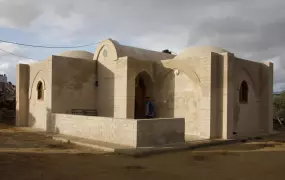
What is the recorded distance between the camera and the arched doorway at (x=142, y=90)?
1442cm

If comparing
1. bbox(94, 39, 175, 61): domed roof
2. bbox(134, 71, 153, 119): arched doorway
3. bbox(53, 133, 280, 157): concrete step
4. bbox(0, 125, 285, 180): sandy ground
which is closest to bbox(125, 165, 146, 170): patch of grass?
bbox(0, 125, 285, 180): sandy ground

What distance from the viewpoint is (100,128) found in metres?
10.3

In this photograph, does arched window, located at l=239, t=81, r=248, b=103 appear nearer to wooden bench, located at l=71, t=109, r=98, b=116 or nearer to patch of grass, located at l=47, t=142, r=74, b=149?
wooden bench, located at l=71, t=109, r=98, b=116

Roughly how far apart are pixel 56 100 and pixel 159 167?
8.17 m

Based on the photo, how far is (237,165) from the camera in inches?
296

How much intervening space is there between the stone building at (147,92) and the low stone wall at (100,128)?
1.4 inches

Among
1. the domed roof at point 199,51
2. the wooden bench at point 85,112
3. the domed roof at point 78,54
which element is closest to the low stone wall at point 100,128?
the wooden bench at point 85,112

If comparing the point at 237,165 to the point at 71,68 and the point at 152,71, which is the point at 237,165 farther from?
the point at 71,68

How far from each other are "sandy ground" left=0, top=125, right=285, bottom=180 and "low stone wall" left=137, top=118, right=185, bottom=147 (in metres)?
0.86

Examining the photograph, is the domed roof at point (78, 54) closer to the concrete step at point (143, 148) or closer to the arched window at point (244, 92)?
the concrete step at point (143, 148)

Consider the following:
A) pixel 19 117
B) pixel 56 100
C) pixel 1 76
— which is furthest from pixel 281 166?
pixel 1 76

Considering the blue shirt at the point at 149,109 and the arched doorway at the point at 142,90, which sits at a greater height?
the arched doorway at the point at 142,90

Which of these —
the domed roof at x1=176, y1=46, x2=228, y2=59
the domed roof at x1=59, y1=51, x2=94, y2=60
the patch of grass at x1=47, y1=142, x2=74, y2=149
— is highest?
the domed roof at x1=59, y1=51, x2=94, y2=60

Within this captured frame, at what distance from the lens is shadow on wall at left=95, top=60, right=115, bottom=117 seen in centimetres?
1410
